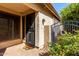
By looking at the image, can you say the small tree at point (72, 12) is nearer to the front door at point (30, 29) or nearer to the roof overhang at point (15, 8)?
the front door at point (30, 29)

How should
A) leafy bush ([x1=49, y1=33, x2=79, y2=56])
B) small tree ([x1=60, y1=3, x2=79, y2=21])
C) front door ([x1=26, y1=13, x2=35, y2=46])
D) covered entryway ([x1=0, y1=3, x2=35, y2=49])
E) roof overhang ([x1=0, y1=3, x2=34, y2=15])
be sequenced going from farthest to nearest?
1. small tree ([x1=60, y1=3, x2=79, y2=21])
2. front door ([x1=26, y1=13, x2=35, y2=46])
3. covered entryway ([x1=0, y1=3, x2=35, y2=49])
4. roof overhang ([x1=0, y1=3, x2=34, y2=15])
5. leafy bush ([x1=49, y1=33, x2=79, y2=56])

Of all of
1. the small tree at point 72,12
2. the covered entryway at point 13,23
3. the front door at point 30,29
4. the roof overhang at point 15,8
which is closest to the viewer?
the roof overhang at point 15,8

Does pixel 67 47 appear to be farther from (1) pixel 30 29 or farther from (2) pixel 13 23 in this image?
(2) pixel 13 23

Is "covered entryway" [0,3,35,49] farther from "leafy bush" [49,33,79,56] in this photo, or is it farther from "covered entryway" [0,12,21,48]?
"leafy bush" [49,33,79,56]

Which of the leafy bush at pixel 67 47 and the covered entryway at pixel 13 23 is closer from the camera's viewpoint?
the leafy bush at pixel 67 47

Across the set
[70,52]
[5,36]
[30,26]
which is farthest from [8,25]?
[70,52]

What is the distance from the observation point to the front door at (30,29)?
8.84 meters

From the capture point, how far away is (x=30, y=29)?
932 cm

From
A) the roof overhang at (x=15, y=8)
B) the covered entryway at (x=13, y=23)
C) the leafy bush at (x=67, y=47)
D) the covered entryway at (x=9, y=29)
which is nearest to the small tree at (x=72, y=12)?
the covered entryway at (x=13, y=23)

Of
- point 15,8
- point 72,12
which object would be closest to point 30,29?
point 15,8

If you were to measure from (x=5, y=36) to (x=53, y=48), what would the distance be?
13.4ft

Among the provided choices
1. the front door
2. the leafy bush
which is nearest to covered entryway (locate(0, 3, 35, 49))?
the front door

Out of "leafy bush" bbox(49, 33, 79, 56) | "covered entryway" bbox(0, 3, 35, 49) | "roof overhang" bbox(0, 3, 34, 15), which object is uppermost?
"roof overhang" bbox(0, 3, 34, 15)

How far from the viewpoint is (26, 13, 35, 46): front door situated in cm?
884
